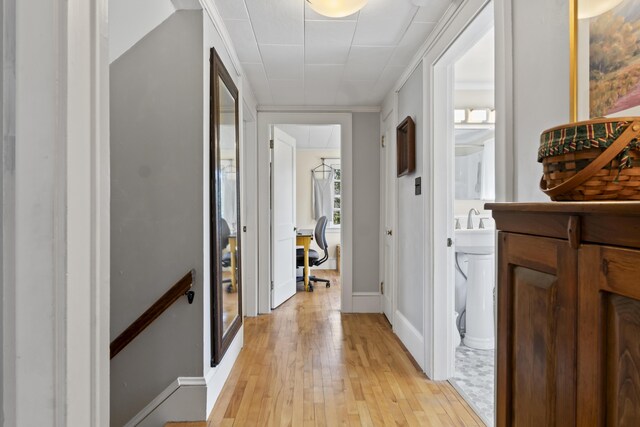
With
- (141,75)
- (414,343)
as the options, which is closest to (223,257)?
(141,75)

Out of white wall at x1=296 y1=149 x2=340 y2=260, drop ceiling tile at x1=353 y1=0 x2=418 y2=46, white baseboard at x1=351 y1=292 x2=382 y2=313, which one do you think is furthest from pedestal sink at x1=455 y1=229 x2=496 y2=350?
white wall at x1=296 y1=149 x2=340 y2=260

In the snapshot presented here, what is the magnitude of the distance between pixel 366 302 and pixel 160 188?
2715 mm

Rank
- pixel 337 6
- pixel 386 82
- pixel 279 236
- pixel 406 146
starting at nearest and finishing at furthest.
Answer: pixel 337 6 → pixel 406 146 → pixel 386 82 → pixel 279 236

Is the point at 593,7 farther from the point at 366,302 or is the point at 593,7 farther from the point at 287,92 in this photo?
the point at 366,302

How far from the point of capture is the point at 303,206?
706 centimetres

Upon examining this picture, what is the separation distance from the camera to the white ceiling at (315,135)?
5.33m

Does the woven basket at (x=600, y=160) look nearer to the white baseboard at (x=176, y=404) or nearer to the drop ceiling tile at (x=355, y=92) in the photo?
the white baseboard at (x=176, y=404)

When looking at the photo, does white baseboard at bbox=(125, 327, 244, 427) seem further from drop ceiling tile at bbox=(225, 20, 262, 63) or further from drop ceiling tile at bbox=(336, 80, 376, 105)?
drop ceiling tile at bbox=(336, 80, 376, 105)

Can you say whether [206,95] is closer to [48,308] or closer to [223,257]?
[223,257]

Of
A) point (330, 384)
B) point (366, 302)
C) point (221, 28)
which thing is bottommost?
point (330, 384)

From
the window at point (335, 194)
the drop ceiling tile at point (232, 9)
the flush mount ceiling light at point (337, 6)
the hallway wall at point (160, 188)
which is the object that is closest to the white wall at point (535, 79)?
the flush mount ceiling light at point (337, 6)

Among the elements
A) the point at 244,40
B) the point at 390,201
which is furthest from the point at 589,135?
the point at 390,201

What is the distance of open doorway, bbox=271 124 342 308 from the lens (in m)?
4.25

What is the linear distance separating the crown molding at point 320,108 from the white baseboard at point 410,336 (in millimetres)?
2129
